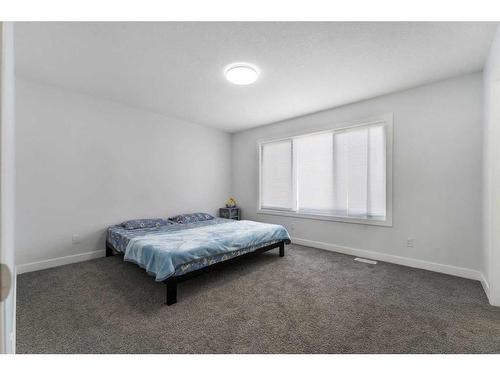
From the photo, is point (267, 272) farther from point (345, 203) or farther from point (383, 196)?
point (383, 196)

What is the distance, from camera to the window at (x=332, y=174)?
3.47m

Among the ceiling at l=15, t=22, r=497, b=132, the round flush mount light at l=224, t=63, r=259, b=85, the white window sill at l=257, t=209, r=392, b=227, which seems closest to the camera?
the ceiling at l=15, t=22, r=497, b=132

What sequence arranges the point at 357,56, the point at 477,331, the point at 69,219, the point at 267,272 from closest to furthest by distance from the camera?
the point at 477,331
the point at 357,56
the point at 267,272
the point at 69,219

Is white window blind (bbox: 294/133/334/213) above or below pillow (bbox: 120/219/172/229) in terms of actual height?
above

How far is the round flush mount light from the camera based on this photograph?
2572mm

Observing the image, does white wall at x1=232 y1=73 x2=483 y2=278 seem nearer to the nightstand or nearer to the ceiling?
the ceiling

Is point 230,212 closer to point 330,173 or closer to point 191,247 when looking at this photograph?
point 330,173

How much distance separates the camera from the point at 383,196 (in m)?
3.43

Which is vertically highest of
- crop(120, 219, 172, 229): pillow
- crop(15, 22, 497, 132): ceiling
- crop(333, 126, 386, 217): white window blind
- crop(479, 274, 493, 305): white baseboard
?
crop(15, 22, 497, 132): ceiling

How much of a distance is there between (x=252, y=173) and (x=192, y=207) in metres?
1.56

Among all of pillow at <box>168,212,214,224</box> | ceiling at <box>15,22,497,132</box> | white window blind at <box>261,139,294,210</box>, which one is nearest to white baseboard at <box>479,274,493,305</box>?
ceiling at <box>15,22,497,132</box>

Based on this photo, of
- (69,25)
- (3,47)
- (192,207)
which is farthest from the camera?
(192,207)

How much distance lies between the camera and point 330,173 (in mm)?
4039

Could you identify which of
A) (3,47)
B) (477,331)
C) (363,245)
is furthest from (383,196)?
(3,47)
